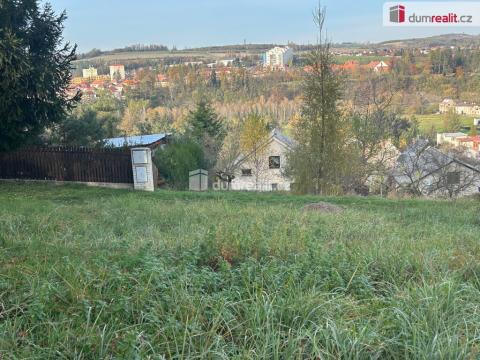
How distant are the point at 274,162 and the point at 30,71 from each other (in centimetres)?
2514

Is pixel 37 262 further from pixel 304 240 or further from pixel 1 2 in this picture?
pixel 1 2

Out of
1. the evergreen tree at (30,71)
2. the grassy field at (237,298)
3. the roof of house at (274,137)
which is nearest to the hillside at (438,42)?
the roof of house at (274,137)

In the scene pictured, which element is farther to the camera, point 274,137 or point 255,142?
point 274,137

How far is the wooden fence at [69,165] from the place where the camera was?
50.9ft

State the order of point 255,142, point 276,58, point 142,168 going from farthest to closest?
point 276,58 → point 255,142 → point 142,168

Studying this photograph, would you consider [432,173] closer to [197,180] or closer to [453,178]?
[453,178]

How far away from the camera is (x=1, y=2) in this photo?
12.5 metres

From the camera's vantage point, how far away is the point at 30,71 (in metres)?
12.7

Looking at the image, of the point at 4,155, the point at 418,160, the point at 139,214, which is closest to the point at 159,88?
the point at 418,160

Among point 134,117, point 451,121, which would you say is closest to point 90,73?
point 134,117

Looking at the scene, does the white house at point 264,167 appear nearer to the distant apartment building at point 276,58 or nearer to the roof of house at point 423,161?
the roof of house at point 423,161

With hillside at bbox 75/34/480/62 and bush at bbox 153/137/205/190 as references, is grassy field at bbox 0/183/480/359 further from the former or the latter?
hillside at bbox 75/34/480/62

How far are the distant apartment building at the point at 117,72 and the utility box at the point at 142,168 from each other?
1995 inches

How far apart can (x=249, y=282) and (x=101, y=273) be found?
43.9 inches
